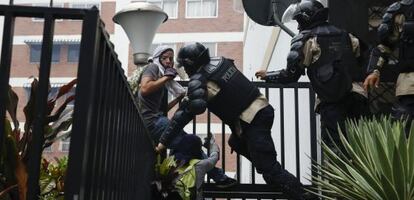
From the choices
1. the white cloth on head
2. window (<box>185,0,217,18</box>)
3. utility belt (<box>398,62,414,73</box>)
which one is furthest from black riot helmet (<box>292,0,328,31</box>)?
window (<box>185,0,217,18</box>)

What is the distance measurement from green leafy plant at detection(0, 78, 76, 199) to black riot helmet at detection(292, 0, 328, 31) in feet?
7.96

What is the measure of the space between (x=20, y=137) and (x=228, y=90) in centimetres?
248

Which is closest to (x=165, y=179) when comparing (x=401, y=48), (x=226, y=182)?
(x=226, y=182)

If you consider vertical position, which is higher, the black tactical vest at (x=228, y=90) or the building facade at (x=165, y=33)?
the building facade at (x=165, y=33)

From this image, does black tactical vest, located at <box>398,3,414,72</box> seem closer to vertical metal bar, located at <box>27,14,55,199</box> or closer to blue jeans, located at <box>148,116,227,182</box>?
blue jeans, located at <box>148,116,227,182</box>

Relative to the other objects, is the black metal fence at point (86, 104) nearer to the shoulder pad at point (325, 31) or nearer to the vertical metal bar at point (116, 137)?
the vertical metal bar at point (116, 137)

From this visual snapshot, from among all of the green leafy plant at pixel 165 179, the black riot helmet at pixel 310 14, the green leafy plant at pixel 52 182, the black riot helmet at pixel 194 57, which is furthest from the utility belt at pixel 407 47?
the green leafy plant at pixel 52 182

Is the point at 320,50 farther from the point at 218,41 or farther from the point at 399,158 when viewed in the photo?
the point at 218,41

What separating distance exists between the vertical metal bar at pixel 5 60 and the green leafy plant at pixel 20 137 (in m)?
0.17

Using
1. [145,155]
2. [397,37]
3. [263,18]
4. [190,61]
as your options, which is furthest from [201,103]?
[263,18]

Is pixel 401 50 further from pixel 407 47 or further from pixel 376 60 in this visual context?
pixel 376 60

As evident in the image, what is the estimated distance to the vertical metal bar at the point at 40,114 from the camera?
2.23 m

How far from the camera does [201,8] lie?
3212 centimetres

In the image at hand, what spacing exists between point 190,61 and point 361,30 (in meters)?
1.90
